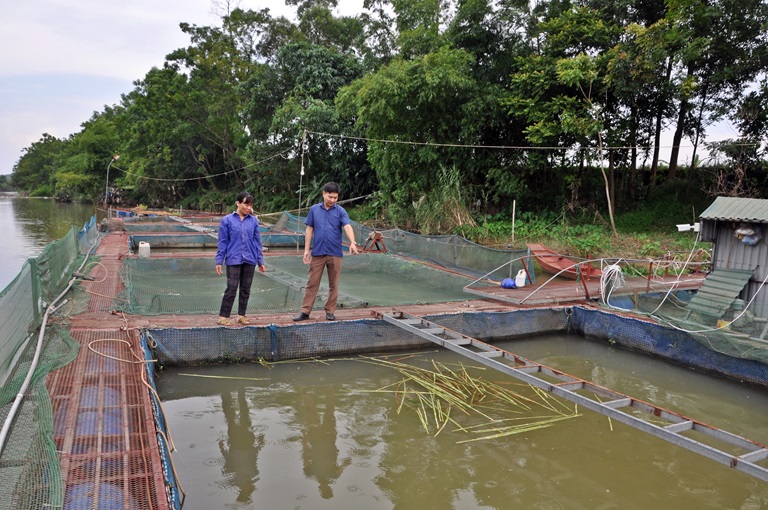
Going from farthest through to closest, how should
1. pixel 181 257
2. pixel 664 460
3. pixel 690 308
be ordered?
1. pixel 181 257
2. pixel 690 308
3. pixel 664 460

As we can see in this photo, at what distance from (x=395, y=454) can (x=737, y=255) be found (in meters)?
5.55

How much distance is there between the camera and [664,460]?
3.96m

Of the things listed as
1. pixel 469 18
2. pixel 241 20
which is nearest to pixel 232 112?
pixel 241 20

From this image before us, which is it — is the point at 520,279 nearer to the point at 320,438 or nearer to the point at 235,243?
the point at 235,243

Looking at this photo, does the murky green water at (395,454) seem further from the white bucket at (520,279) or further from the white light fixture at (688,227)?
the white bucket at (520,279)

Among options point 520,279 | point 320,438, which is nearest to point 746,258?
point 520,279

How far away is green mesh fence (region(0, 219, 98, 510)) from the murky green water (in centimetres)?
83

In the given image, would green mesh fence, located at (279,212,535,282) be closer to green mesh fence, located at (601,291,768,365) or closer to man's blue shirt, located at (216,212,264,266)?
green mesh fence, located at (601,291,768,365)

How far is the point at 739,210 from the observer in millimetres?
6676

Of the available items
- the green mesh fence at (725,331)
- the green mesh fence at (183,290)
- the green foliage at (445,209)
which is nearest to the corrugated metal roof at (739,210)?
the green mesh fence at (725,331)

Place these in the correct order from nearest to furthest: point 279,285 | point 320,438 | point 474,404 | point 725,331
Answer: point 320,438
point 474,404
point 725,331
point 279,285

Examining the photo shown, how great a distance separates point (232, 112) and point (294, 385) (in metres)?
26.7

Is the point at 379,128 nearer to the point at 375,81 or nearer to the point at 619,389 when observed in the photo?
the point at 375,81

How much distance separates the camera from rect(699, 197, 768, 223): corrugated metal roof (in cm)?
642
